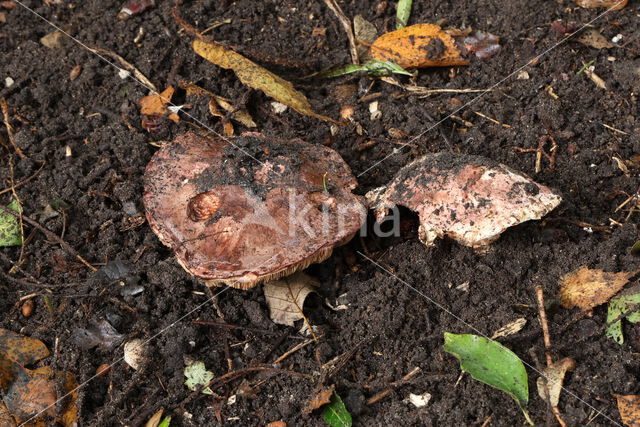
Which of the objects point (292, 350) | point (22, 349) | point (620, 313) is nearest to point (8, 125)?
point (22, 349)

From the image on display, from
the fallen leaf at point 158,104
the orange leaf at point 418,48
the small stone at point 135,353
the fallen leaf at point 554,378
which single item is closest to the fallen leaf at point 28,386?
the small stone at point 135,353

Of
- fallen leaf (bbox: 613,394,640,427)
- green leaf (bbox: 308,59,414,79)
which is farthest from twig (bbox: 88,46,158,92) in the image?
fallen leaf (bbox: 613,394,640,427)

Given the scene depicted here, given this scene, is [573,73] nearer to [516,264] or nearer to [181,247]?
[516,264]

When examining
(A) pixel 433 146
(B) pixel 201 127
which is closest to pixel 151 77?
(B) pixel 201 127

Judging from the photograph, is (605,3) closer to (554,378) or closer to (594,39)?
(594,39)

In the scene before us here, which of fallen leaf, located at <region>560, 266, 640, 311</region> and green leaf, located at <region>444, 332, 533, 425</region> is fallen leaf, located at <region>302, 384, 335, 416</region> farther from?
fallen leaf, located at <region>560, 266, 640, 311</region>
